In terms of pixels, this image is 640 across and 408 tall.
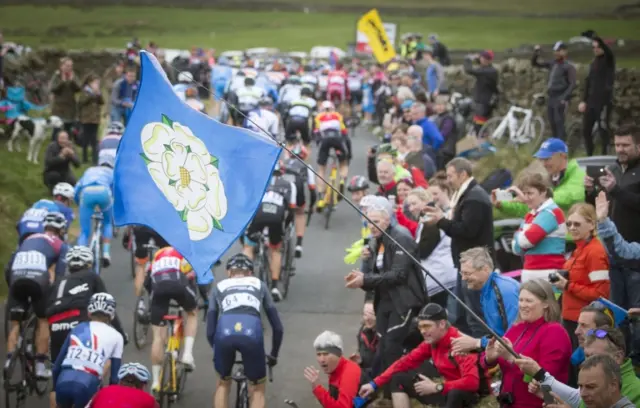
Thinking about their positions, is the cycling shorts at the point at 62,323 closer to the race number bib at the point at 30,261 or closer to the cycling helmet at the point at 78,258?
the cycling helmet at the point at 78,258

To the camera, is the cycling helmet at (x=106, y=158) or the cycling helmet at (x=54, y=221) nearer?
the cycling helmet at (x=54, y=221)

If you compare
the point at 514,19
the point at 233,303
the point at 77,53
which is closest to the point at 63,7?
the point at 77,53

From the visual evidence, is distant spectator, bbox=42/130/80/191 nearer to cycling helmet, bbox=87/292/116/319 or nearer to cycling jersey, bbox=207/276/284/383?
cycling helmet, bbox=87/292/116/319

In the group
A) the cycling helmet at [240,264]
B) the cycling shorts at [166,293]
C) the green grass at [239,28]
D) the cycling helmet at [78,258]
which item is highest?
the green grass at [239,28]

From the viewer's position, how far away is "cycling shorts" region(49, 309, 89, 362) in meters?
9.32

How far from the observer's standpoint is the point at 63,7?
32.7 meters

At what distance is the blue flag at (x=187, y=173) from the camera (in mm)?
7137

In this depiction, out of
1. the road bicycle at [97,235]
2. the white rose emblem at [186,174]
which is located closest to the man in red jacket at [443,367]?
the white rose emblem at [186,174]

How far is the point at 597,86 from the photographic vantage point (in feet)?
49.3

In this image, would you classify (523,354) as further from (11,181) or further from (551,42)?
(551,42)

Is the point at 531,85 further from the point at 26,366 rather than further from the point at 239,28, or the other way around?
the point at 239,28

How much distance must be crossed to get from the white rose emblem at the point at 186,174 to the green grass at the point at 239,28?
1178 centimetres

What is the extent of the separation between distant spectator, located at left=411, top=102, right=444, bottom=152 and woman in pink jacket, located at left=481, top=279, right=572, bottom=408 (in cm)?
873

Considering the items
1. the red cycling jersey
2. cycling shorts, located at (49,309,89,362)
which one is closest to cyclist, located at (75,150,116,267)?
cycling shorts, located at (49,309,89,362)
